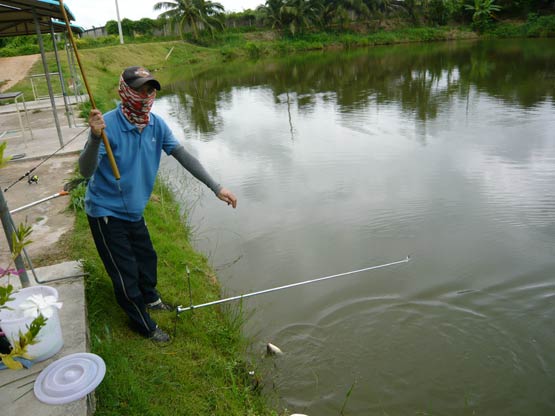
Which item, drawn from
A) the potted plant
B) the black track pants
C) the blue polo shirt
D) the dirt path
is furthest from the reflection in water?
the potted plant

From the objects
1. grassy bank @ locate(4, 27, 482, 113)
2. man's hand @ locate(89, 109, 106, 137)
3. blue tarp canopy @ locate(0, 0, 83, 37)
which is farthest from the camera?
grassy bank @ locate(4, 27, 482, 113)

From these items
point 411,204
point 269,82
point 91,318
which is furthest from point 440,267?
point 269,82

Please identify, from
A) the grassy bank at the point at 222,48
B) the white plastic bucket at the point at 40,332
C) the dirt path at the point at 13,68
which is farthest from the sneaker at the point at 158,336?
the grassy bank at the point at 222,48

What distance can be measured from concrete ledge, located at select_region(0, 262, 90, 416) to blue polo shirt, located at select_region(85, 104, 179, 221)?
67cm

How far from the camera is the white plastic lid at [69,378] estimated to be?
7.01 feet

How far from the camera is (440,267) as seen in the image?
15.1ft

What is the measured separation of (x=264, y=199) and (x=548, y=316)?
12.4 feet

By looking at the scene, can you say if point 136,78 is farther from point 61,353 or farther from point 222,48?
point 222,48

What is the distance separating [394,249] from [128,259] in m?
3.13

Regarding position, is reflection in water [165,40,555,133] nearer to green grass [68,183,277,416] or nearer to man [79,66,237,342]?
green grass [68,183,277,416]

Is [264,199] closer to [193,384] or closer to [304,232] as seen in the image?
[304,232]

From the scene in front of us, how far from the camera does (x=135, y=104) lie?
2492 millimetres

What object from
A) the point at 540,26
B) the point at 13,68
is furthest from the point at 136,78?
the point at 540,26

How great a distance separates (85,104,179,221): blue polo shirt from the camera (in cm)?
254
